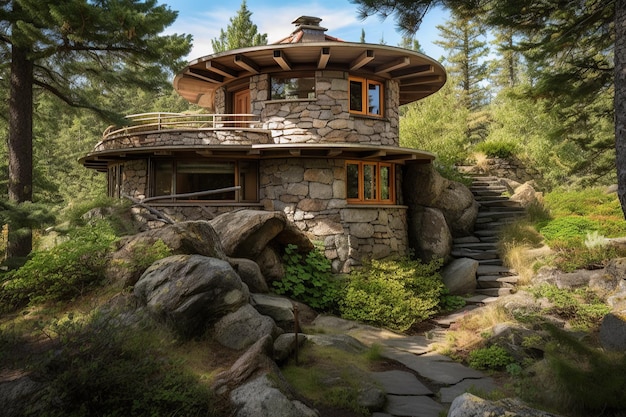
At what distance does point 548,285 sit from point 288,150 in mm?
7112

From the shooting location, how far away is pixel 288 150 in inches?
487

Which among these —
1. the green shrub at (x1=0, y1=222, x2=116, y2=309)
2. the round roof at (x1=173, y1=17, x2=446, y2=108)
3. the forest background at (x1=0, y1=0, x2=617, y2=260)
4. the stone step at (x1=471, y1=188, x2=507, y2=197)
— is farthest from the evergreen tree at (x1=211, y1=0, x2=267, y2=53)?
the green shrub at (x1=0, y1=222, x2=116, y2=309)

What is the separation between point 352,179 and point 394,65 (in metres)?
3.45

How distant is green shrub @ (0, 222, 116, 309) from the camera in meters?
7.46

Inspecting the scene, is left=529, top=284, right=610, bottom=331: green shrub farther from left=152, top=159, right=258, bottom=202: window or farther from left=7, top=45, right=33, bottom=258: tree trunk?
left=7, top=45, right=33, bottom=258: tree trunk

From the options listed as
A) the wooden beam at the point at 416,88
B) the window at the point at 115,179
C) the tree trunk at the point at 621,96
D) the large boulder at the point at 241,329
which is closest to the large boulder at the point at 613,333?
the tree trunk at the point at 621,96

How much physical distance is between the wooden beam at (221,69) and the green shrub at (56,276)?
287 inches

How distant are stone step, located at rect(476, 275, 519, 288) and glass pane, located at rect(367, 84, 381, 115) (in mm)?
5693

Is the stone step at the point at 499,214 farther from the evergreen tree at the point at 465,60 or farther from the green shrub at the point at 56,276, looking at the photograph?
the evergreen tree at the point at 465,60

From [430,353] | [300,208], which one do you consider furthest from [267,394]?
[300,208]

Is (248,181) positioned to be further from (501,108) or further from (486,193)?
(501,108)

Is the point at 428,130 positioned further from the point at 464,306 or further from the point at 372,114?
the point at 464,306

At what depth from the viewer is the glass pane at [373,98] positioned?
45.5ft

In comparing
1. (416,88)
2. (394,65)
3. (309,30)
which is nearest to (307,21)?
(309,30)
